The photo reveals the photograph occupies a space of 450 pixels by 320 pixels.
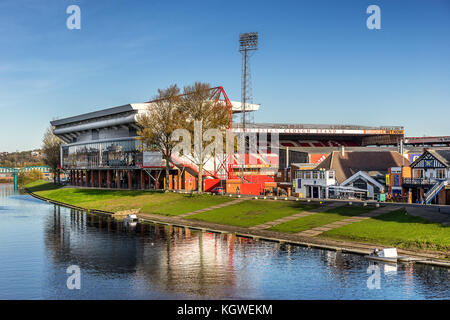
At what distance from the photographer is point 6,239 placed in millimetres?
66062

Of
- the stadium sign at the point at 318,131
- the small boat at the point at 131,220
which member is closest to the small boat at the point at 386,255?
the small boat at the point at 131,220

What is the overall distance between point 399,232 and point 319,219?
44.2ft

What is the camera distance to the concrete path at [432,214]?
56147 mm

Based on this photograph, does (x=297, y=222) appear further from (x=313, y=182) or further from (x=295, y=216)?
(x=313, y=182)

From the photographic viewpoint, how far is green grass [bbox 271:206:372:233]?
63.7 meters

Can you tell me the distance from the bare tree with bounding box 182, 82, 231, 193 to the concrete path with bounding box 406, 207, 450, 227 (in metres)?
48.2

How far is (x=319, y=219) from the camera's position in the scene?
216 feet

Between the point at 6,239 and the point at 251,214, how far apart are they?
1357 inches

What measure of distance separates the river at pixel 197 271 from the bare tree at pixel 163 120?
4252 centimetres

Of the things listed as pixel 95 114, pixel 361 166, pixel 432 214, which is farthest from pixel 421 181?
pixel 95 114

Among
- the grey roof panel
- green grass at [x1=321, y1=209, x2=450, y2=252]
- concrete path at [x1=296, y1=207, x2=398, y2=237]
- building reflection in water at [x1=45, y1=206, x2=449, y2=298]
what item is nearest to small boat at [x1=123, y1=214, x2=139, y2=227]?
building reflection in water at [x1=45, y1=206, x2=449, y2=298]

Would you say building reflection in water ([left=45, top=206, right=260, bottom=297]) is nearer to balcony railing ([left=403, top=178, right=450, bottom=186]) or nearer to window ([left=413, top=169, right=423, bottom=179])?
balcony railing ([left=403, top=178, right=450, bottom=186])

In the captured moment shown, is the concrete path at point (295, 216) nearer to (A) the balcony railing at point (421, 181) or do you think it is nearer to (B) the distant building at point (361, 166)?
(A) the balcony railing at point (421, 181)

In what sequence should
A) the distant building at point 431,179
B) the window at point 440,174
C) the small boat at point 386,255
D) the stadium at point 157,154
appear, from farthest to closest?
the stadium at point 157,154 → the window at point 440,174 → the distant building at point 431,179 → the small boat at point 386,255
